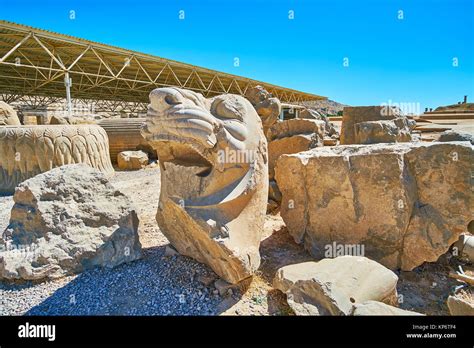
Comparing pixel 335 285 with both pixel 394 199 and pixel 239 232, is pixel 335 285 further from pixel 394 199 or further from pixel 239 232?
pixel 394 199

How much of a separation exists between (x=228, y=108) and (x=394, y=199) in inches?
66.5

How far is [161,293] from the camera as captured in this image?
2.03 meters

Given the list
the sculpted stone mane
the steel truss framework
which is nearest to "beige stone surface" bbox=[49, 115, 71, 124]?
the steel truss framework

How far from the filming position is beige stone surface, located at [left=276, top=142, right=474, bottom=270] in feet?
7.61

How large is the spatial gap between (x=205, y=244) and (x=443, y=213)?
2.13 meters

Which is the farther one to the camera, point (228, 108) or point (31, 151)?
point (31, 151)

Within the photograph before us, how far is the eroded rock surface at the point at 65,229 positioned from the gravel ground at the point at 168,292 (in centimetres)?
12

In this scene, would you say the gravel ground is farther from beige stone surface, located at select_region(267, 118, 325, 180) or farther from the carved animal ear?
beige stone surface, located at select_region(267, 118, 325, 180)

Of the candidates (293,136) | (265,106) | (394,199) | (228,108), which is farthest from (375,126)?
(228,108)

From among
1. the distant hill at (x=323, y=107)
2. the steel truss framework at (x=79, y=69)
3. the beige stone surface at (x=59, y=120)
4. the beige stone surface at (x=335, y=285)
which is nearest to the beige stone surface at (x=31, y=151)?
the beige stone surface at (x=59, y=120)

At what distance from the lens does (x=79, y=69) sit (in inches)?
474

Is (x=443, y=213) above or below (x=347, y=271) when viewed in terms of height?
above
